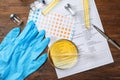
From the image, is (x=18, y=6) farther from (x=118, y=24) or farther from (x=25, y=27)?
(x=118, y=24)

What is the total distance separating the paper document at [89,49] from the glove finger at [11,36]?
210 millimetres

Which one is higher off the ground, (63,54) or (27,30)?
(27,30)

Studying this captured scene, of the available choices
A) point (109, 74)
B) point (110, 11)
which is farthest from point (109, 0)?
point (109, 74)

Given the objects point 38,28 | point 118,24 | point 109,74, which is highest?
point 38,28

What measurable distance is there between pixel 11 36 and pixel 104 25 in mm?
339

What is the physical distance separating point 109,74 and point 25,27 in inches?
→ 13.7

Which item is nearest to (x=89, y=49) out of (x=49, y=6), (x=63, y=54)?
(x=63, y=54)

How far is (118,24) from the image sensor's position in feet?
5.42

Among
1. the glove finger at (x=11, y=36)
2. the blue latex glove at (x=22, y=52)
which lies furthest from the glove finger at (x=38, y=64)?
the glove finger at (x=11, y=36)

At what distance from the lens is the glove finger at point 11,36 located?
163cm

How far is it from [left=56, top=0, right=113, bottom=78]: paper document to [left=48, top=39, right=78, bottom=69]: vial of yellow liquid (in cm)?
2

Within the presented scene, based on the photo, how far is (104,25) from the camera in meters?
1.65

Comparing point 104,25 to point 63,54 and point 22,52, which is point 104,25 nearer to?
point 63,54

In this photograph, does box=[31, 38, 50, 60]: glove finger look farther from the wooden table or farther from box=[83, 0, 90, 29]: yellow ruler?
box=[83, 0, 90, 29]: yellow ruler
